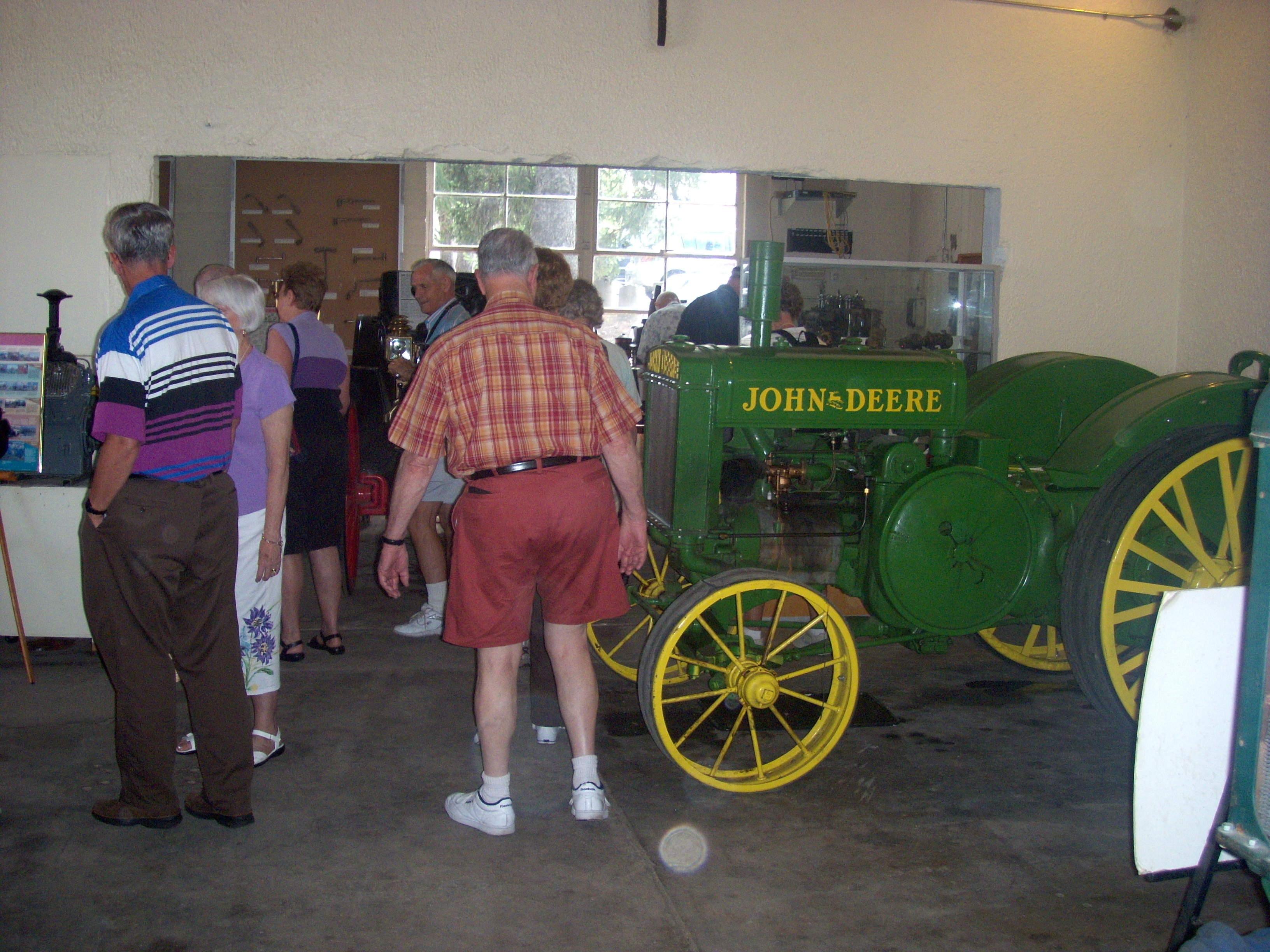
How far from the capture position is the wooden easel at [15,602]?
3.77 m

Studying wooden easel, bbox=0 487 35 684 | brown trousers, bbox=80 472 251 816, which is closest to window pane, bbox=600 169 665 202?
wooden easel, bbox=0 487 35 684

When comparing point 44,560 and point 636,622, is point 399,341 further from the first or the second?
point 44,560

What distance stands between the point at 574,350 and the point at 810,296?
3.39m

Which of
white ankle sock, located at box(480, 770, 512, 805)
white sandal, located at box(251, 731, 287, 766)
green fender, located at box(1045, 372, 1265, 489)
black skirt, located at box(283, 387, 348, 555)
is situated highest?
green fender, located at box(1045, 372, 1265, 489)

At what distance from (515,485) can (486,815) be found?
89cm

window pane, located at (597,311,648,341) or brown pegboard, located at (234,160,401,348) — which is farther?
window pane, located at (597,311,648,341)

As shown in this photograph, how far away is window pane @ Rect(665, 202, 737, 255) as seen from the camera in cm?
1191

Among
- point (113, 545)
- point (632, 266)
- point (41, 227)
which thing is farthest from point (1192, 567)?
point (632, 266)

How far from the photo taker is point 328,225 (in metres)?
10.3

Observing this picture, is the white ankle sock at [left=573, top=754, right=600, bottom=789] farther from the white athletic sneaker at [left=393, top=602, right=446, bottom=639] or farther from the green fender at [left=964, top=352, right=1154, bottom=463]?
the green fender at [left=964, top=352, right=1154, bottom=463]

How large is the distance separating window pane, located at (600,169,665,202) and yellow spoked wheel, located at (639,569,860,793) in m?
8.82

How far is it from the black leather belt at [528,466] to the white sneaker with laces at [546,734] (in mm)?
1057

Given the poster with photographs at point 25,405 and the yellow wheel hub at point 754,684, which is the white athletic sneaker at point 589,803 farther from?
the poster with photographs at point 25,405

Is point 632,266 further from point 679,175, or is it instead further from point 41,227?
point 41,227
